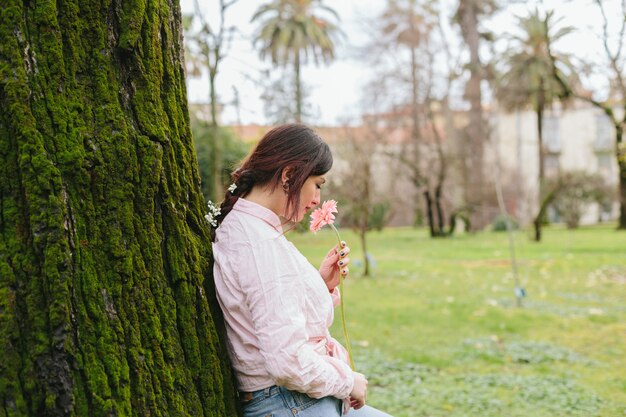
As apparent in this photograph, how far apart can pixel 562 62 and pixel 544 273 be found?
2107 centimetres

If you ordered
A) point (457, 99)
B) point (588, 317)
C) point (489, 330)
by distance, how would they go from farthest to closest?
point (457, 99), point (588, 317), point (489, 330)

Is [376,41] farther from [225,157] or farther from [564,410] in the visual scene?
[564,410]

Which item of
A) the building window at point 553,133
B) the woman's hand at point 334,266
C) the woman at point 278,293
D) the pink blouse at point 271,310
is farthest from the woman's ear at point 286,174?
the building window at point 553,133

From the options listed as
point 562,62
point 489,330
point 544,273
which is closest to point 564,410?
point 489,330

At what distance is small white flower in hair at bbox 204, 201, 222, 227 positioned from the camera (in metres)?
2.26

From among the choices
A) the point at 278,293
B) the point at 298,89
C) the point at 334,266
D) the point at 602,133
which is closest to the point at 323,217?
the point at 334,266

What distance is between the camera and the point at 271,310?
1955 mm

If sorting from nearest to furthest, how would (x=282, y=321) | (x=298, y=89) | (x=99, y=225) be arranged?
(x=99, y=225) → (x=282, y=321) → (x=298, y=89)

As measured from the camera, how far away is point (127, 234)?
1.88 meters

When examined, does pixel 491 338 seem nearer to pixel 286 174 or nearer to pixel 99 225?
pixel 286 174

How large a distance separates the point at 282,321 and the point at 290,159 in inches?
21.8

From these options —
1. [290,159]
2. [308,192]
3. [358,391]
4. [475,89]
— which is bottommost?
[358,391]

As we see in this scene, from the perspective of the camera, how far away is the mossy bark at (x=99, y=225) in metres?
1.68

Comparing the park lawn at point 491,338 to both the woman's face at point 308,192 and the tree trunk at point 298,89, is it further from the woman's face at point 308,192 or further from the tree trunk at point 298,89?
the tree trunk at point 298,89
